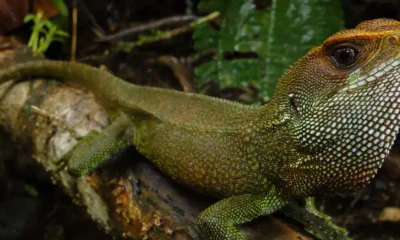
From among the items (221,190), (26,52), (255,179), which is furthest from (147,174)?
(26,52)

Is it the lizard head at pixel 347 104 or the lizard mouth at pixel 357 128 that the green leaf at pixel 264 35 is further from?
the lizard mouth at pixel 357 128

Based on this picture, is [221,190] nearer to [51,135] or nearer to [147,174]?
[147,174]

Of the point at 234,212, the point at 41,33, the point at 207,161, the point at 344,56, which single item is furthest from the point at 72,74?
the point at 344,56

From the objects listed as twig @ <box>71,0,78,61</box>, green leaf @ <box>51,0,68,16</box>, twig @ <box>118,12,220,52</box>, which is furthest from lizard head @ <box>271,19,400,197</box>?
twig @ <box>71,0,78,61</box>

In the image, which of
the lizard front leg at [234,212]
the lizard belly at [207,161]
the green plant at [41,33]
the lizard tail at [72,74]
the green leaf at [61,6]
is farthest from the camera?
the green leaf at [61,6]

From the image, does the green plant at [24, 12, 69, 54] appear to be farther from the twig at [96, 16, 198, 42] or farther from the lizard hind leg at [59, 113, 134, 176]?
the lizard hind leg at [59, 113, 134, 176]

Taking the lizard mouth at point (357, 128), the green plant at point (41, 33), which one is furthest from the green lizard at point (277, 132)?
the green plant at point (41, 33)
